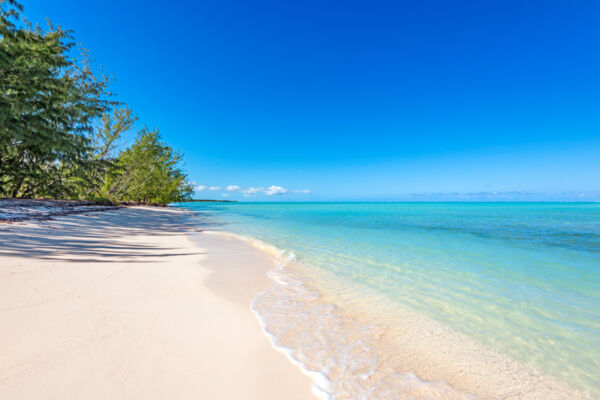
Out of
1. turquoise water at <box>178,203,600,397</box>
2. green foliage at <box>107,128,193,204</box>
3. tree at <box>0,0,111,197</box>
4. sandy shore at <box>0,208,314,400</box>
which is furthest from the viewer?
green foliage at <box>107,128,193,204</box>

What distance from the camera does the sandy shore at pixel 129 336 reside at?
1922mm

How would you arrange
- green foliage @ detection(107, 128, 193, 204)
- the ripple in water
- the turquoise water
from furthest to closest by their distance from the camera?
1. green foliage @ detection(107, 128, 193, 204)
2. the turquoise water
3. the ripple in water

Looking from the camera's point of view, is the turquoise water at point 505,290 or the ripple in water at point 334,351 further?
the turquoise water at point 505,290

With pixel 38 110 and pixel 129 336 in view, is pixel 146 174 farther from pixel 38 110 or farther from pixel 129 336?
pixel 129 336

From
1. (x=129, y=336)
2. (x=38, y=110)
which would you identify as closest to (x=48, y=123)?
(x=38, y=110)

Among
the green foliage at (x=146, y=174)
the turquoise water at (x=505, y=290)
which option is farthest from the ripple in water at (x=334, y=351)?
the green foliage at (x=146, y=174)

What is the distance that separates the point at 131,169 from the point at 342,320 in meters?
36.3

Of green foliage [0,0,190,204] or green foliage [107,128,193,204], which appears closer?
green foliage [0,0,190,204]

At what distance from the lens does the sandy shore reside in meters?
1.92

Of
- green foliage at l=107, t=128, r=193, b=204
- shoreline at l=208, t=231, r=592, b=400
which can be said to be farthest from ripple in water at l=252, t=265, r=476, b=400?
green foliage at l=107, t=128, r=193, b=204

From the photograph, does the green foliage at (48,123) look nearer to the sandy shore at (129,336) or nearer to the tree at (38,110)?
the tree at (38,110)

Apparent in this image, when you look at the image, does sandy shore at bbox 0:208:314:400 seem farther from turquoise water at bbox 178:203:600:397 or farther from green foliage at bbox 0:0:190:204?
green foliage at bbox 0:0:190:204

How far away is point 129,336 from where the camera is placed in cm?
264

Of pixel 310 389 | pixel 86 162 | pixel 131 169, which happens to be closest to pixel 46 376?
pixel 310 389
